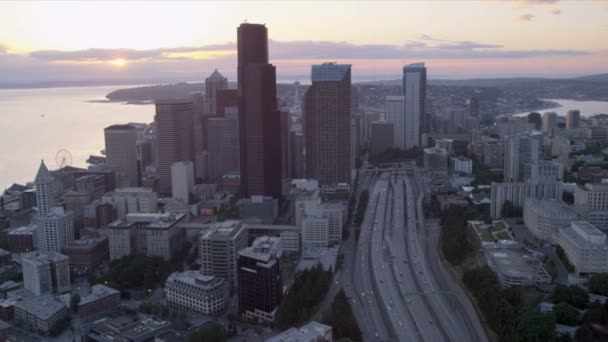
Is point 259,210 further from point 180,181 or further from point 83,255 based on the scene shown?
point 83,255

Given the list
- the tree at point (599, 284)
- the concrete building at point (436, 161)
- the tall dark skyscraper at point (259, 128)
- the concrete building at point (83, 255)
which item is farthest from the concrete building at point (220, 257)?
the concrete building at point (436, 161)

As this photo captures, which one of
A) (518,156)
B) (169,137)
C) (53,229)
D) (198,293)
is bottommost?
(198,293)

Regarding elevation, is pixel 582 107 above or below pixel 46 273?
above

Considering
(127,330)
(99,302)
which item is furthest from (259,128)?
(127,330)

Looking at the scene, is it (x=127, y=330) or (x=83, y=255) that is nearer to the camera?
(x=127, y=330)

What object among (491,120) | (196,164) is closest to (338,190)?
(196,164)

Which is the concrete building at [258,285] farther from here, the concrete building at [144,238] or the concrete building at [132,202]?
the concrete building at [132,202]
